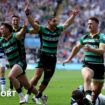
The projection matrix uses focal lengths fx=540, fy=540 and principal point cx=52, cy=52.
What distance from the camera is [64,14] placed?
151 ft

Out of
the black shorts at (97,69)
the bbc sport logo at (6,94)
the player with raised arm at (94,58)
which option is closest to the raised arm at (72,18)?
the player with raised arm at (94,58)

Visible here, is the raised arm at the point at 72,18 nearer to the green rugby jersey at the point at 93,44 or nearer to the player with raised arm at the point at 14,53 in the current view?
the player with raised arm at the point at 14,53

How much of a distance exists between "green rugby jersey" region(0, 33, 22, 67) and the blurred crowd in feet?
79.8

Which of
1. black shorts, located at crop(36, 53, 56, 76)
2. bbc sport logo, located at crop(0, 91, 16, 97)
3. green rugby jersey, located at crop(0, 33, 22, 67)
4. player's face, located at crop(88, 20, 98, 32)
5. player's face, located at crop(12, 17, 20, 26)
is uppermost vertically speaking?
player's face, located at crop(88, 20, 98, 32)

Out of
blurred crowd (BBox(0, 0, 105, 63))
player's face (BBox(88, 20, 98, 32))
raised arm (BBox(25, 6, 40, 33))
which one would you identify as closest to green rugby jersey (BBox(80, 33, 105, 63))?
player's face (BBox(88, 20, 98, 32))

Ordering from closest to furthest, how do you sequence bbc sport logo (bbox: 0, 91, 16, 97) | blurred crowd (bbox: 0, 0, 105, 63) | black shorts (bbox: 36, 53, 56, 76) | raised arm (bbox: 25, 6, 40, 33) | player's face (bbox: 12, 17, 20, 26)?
raised arm (bbox: 25, 6, 40, 33)
black shorts (bbox: 36, 53, 56, 76)
player's face (bbox: 12, 17, 20, 26)
bbc sport logo (bbox: 0, 91, 16, 97)
blurred crowd (bbox: 0, 0, 105, 63)

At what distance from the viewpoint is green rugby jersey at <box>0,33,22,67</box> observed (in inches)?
555

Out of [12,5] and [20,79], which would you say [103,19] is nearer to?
[12,5]

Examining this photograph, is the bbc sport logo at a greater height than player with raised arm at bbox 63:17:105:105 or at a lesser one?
A: lesser

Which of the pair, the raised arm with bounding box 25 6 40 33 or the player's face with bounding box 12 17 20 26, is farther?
the player's face with bounding box 12 17 20 26

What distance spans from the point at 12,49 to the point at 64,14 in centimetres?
3215

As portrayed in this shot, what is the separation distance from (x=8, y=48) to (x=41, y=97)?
1.65m

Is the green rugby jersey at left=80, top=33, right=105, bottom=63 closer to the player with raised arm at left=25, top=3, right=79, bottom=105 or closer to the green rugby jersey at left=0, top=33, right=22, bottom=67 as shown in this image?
the player with raised arm at left=25, top=3, right=79, bottom=105

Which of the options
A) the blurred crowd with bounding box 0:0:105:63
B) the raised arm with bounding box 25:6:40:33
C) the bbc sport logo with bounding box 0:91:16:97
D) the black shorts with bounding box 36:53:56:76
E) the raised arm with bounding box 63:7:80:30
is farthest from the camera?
the blurred crowd with bounding box 0:0:105:63
